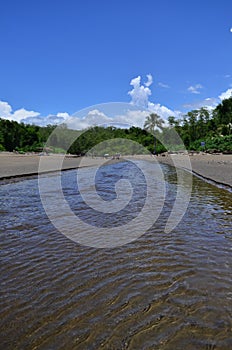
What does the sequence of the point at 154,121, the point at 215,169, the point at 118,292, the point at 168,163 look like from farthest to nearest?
1. the point at 154,121
2. the point at 168,163
3. the point at 215,169
4. the point at 118,292

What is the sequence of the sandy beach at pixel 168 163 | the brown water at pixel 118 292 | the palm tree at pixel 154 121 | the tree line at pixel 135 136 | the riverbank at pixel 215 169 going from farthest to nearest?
the palm tree at pixel 154 121, the tree line at pixel 135 136, the sandy beach at pixel 168 163, the riverbank at pixel 215 169, the brown water at pixel 118 292

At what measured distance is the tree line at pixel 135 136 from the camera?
80.2 meters

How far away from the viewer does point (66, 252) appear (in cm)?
483

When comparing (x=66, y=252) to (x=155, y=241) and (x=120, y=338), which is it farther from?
(x=120, y=338)

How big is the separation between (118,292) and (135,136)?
107m

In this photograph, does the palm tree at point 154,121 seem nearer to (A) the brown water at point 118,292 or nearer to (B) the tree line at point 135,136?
(B) the tree line at point 135,136

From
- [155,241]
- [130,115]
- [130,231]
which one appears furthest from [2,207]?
[130,115]

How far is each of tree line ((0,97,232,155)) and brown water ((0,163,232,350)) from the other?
68833mm

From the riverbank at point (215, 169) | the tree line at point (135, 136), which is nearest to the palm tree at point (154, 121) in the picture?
the tree line at point (135, 136)

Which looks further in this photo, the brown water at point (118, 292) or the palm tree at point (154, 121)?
the palm tree at point (154, 121)

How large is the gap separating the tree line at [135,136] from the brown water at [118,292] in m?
68.8

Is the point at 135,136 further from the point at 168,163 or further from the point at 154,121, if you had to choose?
the point at 168,163

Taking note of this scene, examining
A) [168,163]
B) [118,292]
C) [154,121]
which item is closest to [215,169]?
[168,163]

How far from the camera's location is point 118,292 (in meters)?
3.50
